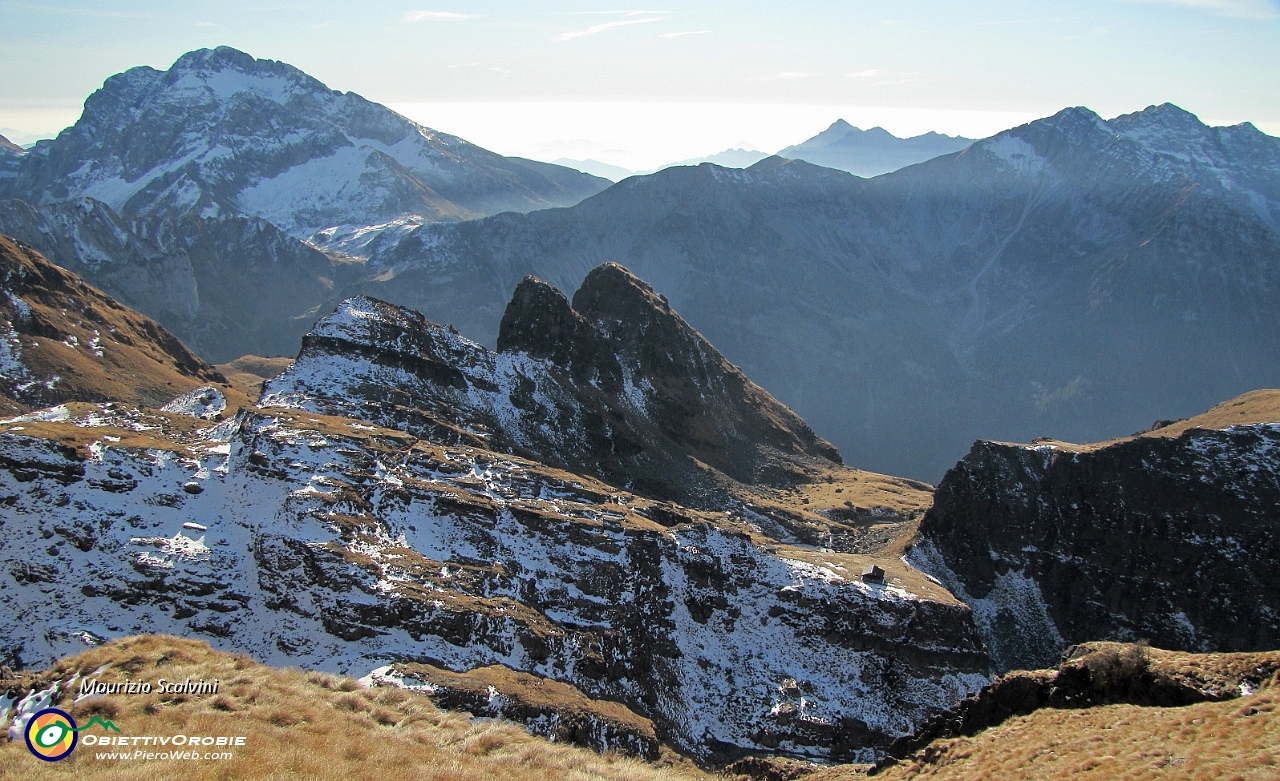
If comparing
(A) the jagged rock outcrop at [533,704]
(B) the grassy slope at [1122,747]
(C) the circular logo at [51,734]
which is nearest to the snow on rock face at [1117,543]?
(A) the jagged rock outcrop at [533,704]

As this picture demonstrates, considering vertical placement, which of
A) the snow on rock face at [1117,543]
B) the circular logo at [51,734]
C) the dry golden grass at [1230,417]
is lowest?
the snow on rock face at [1117,543]

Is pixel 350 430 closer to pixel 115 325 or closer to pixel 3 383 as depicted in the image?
pixel 3 383

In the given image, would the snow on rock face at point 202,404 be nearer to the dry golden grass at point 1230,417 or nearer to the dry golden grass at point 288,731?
the dry golden grass at point 288,731

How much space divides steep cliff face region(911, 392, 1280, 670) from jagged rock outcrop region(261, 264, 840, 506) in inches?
1698

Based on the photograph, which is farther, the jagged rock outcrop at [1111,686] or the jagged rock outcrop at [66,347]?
the jagged rock outcrop at [66,347]

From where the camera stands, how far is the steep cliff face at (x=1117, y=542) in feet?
350

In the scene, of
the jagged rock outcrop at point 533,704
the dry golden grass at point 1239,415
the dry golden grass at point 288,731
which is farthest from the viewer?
the dry golden grass at point 1239,415

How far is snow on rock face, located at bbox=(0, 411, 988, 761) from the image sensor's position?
6962 cm

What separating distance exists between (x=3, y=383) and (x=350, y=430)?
92465 mm

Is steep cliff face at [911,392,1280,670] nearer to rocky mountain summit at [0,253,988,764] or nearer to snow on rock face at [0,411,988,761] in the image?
rocky mountain summit at [0,253,988,764]

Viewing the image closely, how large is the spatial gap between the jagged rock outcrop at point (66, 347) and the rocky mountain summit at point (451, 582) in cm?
6567

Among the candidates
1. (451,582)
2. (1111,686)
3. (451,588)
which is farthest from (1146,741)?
(451,582)

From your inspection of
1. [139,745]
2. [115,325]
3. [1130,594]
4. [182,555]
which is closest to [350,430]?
[182,555]

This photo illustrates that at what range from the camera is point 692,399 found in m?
171
